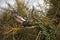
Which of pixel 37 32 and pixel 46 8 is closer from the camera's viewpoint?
pixel 37 32

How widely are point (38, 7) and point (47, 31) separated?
1103mm

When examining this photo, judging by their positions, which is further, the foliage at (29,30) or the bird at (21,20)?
the bird at (21,20)

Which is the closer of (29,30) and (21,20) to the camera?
(29,30)

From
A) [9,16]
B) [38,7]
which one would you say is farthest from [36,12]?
[9,16]

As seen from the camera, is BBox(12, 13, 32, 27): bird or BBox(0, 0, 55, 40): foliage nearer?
BBox(0, 0, 55, 40): foliage

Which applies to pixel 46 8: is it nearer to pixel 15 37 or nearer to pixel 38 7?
pixel 38 7

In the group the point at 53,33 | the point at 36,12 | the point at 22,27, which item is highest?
the point at 36,12

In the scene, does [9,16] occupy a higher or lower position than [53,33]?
higher

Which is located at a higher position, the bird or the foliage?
the bird

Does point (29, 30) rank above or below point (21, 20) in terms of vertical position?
below

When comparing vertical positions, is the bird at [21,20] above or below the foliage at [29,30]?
above

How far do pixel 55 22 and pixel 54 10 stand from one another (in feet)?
2.13

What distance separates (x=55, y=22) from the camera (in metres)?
6.88

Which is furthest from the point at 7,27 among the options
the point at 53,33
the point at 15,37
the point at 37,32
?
the point at 53,33
